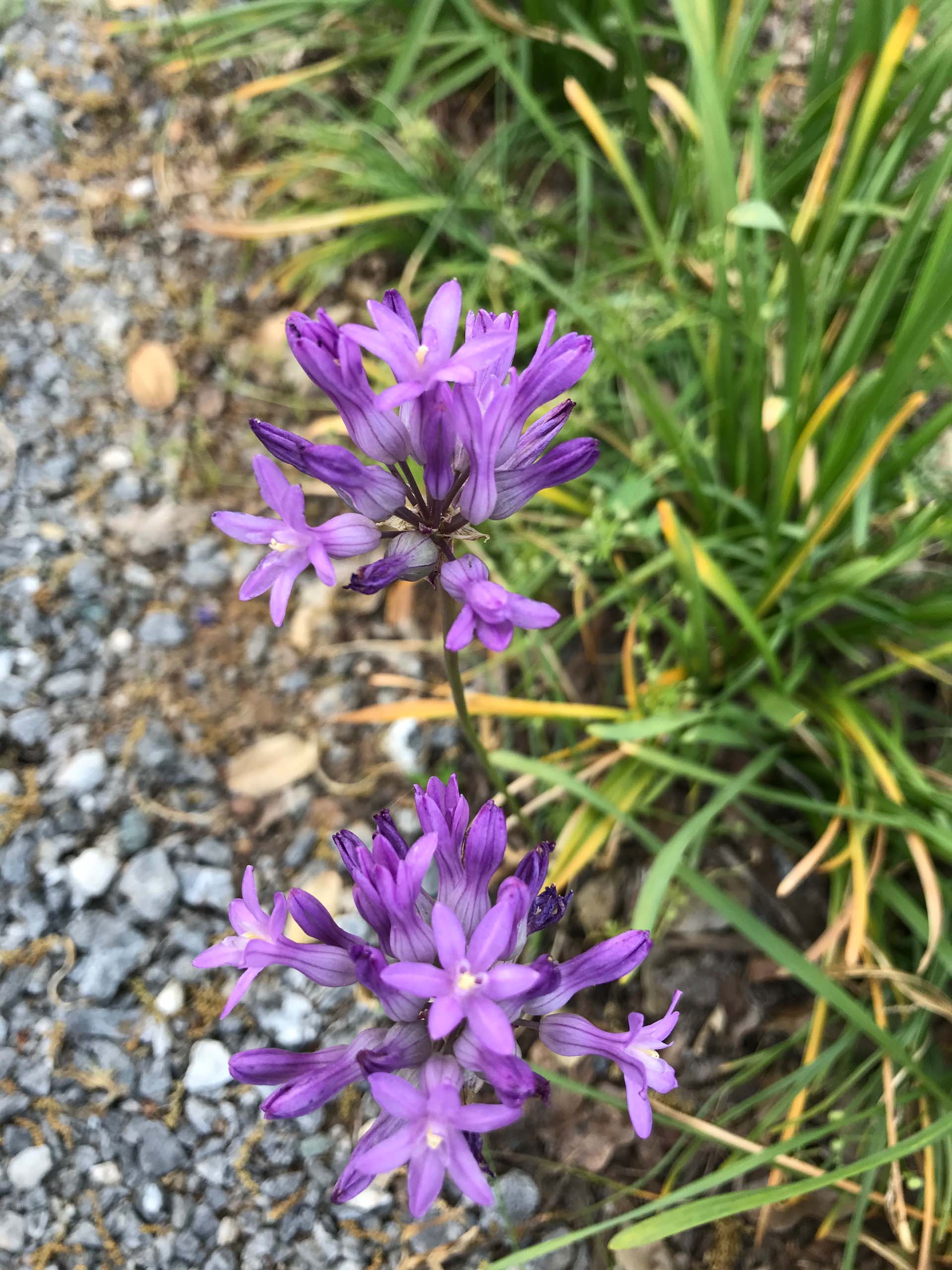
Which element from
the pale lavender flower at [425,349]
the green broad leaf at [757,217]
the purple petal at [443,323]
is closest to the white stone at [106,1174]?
the pale lavender flower at [425,349]

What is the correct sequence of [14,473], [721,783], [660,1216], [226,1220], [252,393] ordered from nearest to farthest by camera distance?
[660,1216] < [226,1220] < [721,783] < [14,473] < [252,393]

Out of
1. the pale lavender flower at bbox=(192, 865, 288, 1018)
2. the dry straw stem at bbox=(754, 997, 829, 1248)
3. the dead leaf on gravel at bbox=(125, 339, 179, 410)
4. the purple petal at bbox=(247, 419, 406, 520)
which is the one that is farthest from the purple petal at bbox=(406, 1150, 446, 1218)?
the dead leaf on gravel at bbox=(125, 339, 179, 410)

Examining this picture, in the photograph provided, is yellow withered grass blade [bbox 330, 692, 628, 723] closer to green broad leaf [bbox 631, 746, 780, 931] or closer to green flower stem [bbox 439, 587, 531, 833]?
green flower stem [bbox 439, 587, 531, 833]

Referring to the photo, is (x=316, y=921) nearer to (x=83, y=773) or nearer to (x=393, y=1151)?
(x=393, y=1151)

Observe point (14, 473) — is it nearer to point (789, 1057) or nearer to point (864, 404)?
point (864, 404)

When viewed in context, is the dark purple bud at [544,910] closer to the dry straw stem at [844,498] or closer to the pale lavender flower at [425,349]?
the pale lavender flower at [425,349]

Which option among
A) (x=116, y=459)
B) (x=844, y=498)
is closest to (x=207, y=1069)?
(x=116, y=459)

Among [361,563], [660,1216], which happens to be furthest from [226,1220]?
[361,563]
